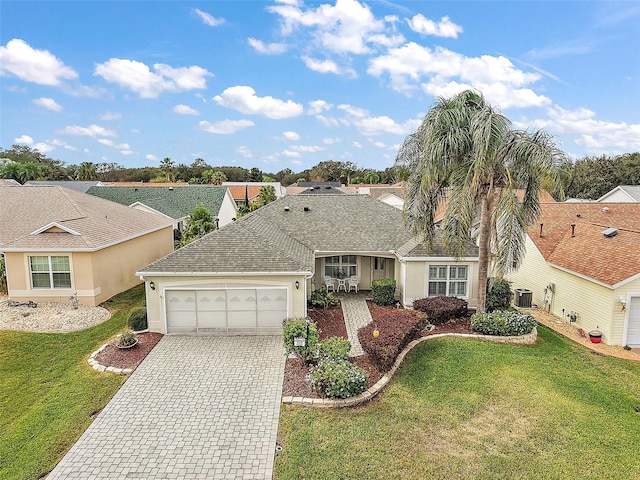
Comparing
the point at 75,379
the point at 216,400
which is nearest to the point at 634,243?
the point at 216,400

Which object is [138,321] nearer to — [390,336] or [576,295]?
[390,336]

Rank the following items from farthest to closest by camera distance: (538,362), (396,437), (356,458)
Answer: (538,362)
(396,437)
(356,458)

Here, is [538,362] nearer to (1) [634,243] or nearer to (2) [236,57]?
(1) [634,243]

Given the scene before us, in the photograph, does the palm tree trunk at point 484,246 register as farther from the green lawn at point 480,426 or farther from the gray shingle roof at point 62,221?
the gray shingle roof at point 62,221

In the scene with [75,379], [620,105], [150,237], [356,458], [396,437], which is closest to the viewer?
[356,458]

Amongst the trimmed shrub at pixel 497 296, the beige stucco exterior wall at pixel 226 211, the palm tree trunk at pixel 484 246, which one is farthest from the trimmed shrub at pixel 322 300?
the beige stucco exterior wall at pixel 226 211
